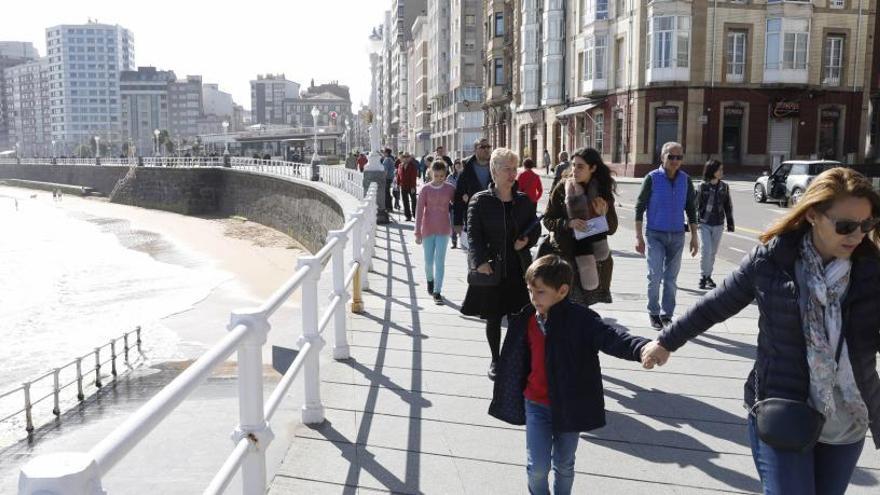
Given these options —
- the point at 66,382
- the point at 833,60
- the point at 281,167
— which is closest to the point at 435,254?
the point at 66,382

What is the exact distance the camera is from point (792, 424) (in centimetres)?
251

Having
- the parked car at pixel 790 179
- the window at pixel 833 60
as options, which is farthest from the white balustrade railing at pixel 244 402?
the window at pixel 833 60

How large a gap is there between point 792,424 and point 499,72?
2417 inches

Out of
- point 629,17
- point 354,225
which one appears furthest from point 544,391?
point 629,17

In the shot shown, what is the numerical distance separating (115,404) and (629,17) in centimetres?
3518

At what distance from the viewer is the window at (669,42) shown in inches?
1522

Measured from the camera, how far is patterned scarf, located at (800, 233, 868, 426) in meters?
2.53

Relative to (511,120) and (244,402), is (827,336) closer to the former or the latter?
(244,402)

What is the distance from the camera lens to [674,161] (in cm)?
715

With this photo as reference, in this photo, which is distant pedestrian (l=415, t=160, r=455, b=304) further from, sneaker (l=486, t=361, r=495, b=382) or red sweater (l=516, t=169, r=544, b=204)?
sneaker (l=486, t=361, r=495, b=382)

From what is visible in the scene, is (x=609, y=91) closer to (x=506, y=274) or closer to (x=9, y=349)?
(x=9, y=349)

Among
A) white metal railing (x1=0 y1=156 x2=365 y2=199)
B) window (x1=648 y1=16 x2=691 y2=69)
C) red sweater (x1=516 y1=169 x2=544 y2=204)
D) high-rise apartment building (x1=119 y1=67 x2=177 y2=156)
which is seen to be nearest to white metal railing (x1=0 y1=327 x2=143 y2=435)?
Result: white metal railing (x1=0 y1=156 x2=365 y2=199)

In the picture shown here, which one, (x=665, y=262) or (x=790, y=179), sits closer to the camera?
(x=665, y=262)

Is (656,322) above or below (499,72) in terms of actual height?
below
